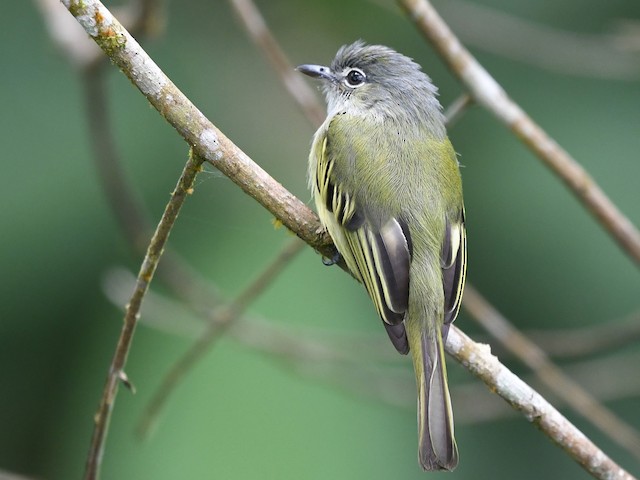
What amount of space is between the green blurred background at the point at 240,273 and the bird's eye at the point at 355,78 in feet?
2.69

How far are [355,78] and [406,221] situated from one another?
922 mm

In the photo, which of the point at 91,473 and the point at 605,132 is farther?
the point at 605,132

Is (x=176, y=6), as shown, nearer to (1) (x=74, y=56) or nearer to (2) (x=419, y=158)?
(1) (x=74, y=56)

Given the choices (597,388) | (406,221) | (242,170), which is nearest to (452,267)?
(406,221)

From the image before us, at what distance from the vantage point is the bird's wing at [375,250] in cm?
311

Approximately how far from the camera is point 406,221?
130 inches

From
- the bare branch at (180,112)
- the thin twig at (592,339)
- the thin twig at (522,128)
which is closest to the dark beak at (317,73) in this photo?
the thin twig at (522,128)

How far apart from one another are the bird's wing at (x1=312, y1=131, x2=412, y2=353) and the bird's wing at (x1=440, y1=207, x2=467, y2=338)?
13 centimetres

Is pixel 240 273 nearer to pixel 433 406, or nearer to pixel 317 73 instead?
pixel 317 73

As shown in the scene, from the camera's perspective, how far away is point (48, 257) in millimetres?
4711

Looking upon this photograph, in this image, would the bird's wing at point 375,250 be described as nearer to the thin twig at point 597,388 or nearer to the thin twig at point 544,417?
the thin twig at point 544,417

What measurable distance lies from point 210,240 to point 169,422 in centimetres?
91

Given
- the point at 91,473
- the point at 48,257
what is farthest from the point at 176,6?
the point at 91,473

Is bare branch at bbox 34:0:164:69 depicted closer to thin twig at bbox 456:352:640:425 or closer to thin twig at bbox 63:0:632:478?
thin twig at bbox 63:0:632:478
